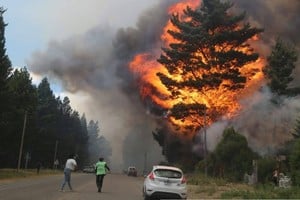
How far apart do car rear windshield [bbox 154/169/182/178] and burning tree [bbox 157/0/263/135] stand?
123ft

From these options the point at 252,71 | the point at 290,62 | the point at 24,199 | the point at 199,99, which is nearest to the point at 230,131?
the point at 199,99

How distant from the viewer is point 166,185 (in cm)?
2142

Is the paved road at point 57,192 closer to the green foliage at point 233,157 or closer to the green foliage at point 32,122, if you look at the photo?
the green foliage at point 233,157

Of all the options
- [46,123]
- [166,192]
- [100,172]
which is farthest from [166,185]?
[46,123]

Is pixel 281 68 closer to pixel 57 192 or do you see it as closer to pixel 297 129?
pixel 297 129

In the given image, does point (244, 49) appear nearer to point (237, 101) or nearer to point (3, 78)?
point (237, 101)

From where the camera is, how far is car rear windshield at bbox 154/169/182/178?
2183 cm

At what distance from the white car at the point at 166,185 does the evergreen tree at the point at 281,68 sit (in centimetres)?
4400

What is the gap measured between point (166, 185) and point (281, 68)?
1852 inches

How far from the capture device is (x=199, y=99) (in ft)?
201

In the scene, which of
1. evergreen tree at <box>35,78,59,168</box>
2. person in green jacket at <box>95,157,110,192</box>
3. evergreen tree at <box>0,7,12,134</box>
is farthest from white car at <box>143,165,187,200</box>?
evergreen tree at <box>35,78,59,168</box>

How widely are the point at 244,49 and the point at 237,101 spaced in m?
6.68

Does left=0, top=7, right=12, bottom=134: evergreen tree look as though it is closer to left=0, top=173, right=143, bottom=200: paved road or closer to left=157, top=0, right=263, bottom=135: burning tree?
left=157, top=0, right=263, bottom=135: burning tree

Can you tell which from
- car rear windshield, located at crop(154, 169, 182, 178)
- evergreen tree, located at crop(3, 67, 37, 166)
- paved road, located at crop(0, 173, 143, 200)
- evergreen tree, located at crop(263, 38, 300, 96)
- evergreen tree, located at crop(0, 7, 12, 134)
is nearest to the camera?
paved road, located at crop(0, 173, 143, 200)
